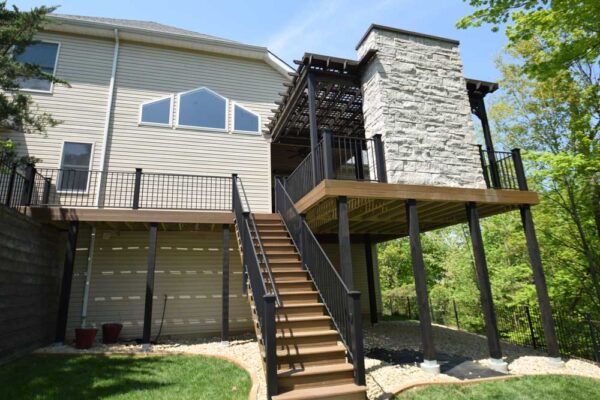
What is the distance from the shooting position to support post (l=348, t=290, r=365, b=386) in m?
4.88

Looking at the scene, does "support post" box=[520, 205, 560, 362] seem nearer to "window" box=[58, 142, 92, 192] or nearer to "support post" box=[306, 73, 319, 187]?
"support post" box=[306, 73, 319, 187]

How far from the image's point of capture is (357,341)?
497 centimetres

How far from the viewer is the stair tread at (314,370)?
4.84m

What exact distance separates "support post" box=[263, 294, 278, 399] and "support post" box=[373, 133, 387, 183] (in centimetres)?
385

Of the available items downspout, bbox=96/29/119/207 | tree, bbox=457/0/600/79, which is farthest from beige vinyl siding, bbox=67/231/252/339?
tree, bbox=457/0/600/79

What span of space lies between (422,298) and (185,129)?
8610 millimetres

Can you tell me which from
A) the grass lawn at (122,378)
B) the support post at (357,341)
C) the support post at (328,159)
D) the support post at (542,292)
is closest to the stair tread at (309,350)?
the support post at (357,341)

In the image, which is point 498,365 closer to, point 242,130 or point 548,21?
point 548,21

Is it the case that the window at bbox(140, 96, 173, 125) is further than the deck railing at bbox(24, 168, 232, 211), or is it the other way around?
the window at bbox(140, 96, 173, 125)

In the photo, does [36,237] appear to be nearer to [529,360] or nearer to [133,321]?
[133,321]

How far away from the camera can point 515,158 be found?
26.7 feet

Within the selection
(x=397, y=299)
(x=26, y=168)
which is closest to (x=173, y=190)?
(x=26, y=168)

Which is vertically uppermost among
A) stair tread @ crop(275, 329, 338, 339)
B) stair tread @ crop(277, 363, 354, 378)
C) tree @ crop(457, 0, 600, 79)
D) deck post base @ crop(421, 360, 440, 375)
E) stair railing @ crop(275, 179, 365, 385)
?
tree @ crop(457, 0, 600, 79)

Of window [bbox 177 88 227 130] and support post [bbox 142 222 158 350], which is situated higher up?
window [bbox 177 88 227 130]
